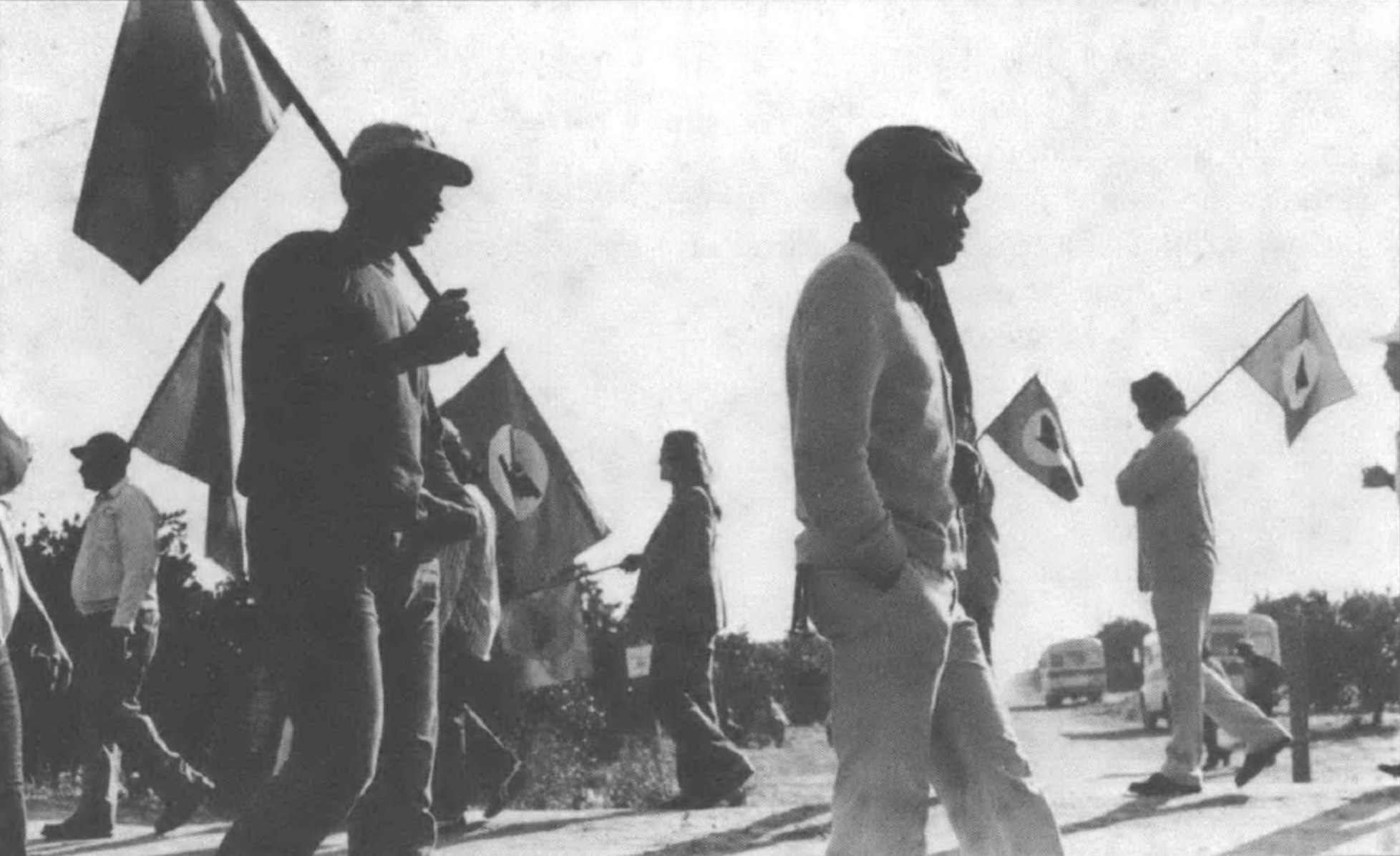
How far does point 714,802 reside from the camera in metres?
8.99

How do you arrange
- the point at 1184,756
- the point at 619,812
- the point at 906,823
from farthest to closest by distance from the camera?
the point at 619,812
the point at 1184,756
the point at 906,823

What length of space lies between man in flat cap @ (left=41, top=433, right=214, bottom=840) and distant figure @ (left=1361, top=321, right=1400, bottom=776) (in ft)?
16.3

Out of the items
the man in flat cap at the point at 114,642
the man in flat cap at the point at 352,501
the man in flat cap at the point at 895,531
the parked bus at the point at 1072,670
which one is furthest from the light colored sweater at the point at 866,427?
the parked bus at the point at 1072,670

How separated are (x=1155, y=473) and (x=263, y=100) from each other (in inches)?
157

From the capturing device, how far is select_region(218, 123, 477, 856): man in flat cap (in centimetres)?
370

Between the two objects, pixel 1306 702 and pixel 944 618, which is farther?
pixel 1306 702

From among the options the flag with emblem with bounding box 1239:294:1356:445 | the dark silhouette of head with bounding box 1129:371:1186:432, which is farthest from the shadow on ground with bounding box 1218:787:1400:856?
the flag with emblem with bounding box 1239:294:1356:445

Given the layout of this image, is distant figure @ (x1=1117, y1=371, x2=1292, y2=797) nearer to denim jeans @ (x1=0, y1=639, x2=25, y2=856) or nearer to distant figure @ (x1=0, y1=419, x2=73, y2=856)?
distant figure @ (x1=0, y1=419, x2=73, y2=856)

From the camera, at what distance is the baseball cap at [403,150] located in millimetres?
4184

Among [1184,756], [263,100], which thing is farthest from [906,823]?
[1184,756]

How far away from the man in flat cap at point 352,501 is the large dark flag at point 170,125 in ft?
6.49

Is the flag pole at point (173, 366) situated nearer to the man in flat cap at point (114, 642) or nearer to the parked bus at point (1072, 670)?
the man in flat cap at point (114, 642)

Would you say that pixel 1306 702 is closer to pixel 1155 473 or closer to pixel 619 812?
pixel 1155 473

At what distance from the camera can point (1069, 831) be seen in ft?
23.0
